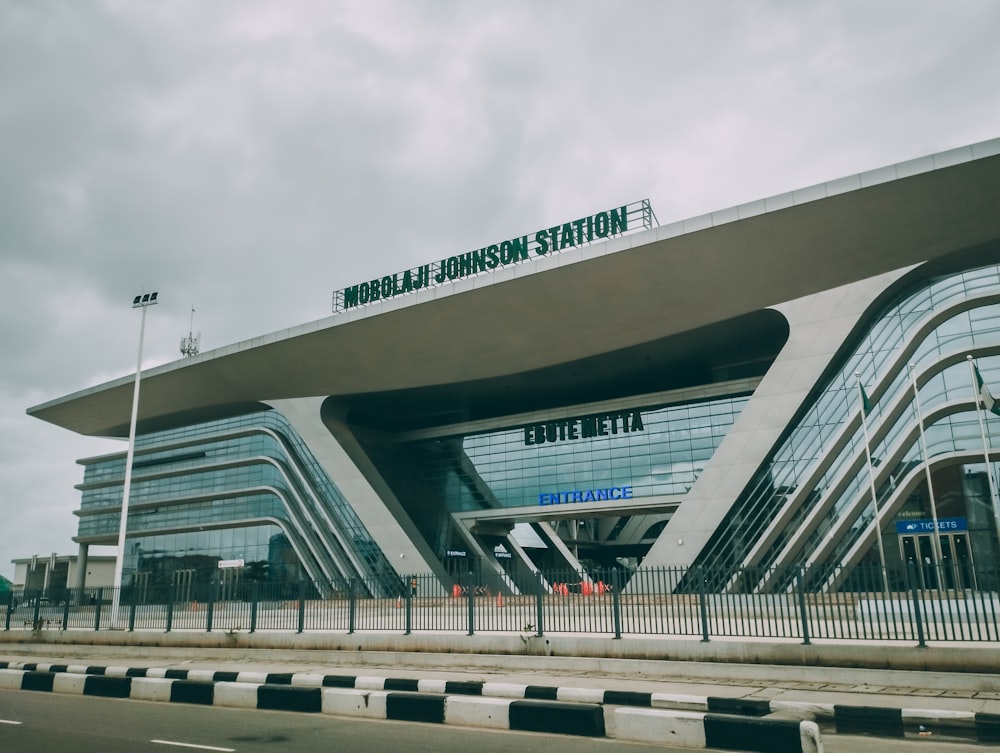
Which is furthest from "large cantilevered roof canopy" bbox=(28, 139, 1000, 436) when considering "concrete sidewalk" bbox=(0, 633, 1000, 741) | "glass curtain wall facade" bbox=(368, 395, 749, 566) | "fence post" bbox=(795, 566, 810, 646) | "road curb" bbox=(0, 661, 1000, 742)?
"road curb" bbox=(0, 661, 1000, 742)

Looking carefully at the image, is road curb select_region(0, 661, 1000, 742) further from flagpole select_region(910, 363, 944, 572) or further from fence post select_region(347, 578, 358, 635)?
flagpole select_region(910, 363, 944, 572)

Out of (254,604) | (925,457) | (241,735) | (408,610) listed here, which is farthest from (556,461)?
(241,735)

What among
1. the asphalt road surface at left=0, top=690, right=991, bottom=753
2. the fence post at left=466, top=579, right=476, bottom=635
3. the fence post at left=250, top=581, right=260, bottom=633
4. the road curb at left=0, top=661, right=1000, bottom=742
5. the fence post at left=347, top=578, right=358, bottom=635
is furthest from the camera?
the fence post at left=250, top=581, right=260, bottom=633

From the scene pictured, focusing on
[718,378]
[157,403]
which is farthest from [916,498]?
[157,403]

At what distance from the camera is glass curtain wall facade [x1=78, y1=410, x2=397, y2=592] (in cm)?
5053

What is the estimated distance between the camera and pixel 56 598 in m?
26.6

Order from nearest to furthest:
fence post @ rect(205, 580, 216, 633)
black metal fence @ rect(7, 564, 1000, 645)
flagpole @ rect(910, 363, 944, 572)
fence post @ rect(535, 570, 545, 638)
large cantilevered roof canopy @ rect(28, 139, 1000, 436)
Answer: black metal fence @ rect(7, 564, 1000, 645), fence post @ rect(535, 570, 545, 638), fence post @ rect(205, 580, 216, 633), large cantilevered roof canopy @ rect(28, 139, 1000, 436), flagpole @ rect(910, 363, 944, 572)

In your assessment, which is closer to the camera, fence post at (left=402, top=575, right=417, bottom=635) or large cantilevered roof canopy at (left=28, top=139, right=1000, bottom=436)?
fence post at (left=402, top=575, right=417, bottom=635)

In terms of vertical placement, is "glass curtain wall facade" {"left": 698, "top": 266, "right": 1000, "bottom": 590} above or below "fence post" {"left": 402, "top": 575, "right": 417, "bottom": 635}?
above

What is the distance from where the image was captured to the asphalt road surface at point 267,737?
29.5 ft

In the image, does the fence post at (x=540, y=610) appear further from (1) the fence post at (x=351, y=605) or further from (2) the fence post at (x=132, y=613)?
(2) the fence post at (x=132, y=613)

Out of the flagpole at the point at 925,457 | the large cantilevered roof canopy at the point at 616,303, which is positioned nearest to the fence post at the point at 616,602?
the flagpole at the point at 925,457

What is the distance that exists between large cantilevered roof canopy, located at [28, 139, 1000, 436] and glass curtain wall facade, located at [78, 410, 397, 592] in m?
4.08

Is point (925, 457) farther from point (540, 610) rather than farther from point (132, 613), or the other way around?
point (132, 613)
